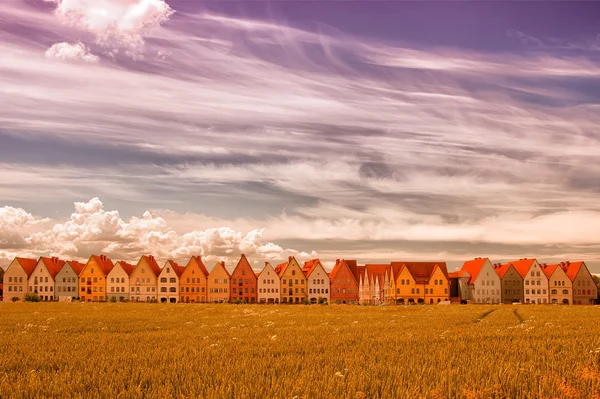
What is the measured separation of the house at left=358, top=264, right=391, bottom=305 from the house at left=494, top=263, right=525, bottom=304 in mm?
29787

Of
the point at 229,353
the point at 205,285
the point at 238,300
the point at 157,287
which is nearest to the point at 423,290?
the point at 238,300

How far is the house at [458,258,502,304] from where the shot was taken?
144 m

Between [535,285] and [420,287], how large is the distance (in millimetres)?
31130

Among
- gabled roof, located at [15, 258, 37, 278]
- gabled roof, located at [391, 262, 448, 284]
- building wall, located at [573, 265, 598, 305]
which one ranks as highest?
gabled roof, located at [15, 258, 37, 278]

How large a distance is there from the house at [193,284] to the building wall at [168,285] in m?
1.27

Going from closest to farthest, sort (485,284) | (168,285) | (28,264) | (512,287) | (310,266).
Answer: (168,285) < (485,284) < (512,287) < (28,264) < (310,266)

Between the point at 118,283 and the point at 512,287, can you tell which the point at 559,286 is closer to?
the point at 512,287

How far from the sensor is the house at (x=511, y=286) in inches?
5817

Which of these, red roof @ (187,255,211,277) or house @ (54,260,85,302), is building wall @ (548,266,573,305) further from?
house @ (54,260,85,302)

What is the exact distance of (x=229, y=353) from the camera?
22.3 meters

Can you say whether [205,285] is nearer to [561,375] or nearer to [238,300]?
[238,300]

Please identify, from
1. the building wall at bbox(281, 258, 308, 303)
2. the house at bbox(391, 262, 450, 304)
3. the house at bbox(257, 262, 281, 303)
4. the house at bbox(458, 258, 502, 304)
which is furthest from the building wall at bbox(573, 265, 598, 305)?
the house at bbox(257, 262, 281, 303)

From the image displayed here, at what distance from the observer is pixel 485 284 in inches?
5723

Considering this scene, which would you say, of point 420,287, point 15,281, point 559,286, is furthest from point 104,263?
point 559,286
